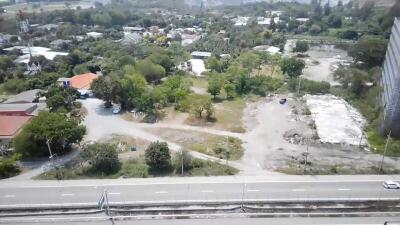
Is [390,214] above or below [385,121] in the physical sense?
below

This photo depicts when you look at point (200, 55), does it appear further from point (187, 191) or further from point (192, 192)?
point (192, 192)

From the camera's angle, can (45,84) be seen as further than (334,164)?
Yes

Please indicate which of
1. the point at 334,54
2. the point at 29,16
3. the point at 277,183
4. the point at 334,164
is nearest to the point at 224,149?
the point at 277,183

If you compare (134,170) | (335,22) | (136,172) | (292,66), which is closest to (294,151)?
(136,172)

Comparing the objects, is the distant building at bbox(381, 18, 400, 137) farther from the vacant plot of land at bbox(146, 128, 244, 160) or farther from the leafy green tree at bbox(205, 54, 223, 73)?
the leafy green tree at bbox(205, 54, 223, 73)

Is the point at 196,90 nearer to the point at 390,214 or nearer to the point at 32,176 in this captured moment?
the point at 32,176

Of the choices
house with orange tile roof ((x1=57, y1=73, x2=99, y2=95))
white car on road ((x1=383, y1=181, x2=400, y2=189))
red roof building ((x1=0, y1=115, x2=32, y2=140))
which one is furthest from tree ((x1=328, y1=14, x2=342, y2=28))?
red roof building ((x1=0, y1=115, x2=32, y2=140))

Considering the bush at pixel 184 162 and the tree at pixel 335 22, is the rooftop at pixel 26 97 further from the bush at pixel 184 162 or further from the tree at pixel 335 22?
the tree at pixel 335 22
